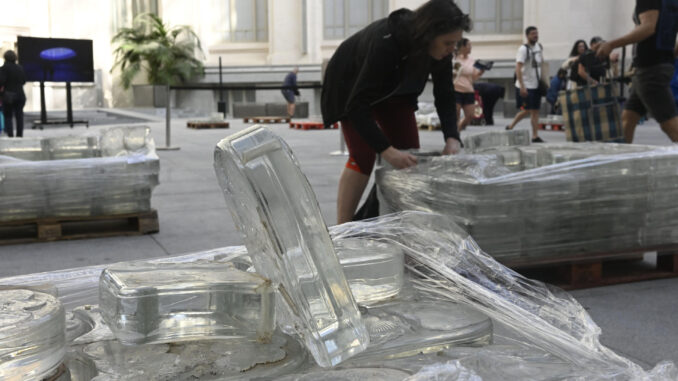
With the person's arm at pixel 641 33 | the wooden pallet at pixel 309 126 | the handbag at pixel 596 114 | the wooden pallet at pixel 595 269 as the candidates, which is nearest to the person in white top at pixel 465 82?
the handbag at pixel 596 114

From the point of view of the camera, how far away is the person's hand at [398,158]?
356 cm

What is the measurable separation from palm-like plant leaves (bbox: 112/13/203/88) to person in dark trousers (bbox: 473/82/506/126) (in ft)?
36.7

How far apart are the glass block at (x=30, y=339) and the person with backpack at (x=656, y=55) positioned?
438cm

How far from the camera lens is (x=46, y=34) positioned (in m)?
25.4

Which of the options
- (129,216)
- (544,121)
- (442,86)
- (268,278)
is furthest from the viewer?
(544,121)

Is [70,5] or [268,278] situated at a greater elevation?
[70,5]

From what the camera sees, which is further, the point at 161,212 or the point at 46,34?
the point at 46,34

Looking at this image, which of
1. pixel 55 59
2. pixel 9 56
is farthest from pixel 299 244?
pixel 55 59

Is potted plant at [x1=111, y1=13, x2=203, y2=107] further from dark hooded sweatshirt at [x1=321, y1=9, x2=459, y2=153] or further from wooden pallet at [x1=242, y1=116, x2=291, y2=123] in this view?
dark hooded sweatshirt at [x1=321, y1=9, x2=459, y2=153]

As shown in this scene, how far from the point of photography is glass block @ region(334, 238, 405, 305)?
1459mm

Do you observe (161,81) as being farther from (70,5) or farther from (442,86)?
(442,86)

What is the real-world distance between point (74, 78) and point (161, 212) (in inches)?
483

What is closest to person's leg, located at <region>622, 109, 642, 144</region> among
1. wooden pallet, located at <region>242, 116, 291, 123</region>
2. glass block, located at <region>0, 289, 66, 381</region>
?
glass block, located at <region>0, 289, 66, 381</region>

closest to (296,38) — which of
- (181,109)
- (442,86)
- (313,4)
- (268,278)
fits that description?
(313,4)
